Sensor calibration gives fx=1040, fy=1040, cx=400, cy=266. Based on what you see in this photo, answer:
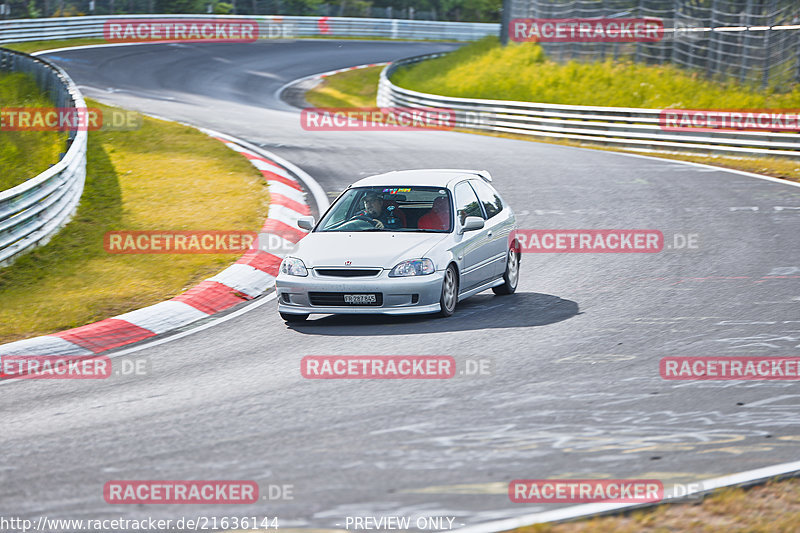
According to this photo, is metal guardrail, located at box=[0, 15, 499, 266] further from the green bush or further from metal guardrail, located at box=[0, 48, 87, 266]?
the green bush

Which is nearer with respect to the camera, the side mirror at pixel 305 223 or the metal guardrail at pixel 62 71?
the side mirror at pixel 305 223

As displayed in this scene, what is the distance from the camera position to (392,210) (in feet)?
35.8

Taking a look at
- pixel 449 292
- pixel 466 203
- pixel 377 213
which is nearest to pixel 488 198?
pixel 466 203

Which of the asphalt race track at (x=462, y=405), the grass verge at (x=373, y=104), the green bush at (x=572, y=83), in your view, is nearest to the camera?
the asphalt race track at (x=462, y=405)

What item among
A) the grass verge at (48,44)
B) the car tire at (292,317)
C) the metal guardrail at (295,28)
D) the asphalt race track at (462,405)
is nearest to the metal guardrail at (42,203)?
the asphalt race track at (462,405)

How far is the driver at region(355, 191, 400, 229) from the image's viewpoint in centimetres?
1078

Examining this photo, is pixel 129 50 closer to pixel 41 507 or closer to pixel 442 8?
pixel 442 8

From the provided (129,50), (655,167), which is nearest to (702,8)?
(655,167)

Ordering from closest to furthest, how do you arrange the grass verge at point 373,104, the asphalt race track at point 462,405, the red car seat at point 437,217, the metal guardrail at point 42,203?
the asphalt race track at point 462,405, the red car seat at point 437,217, the metal guardrail at point 42,203, the grass verge at point 373,104

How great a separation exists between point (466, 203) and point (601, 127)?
15586mm

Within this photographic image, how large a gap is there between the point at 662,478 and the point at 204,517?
247 centimetres

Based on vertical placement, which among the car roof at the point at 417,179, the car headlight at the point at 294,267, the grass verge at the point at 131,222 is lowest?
the grass verge at the point at 131,222

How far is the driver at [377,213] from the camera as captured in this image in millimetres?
10781

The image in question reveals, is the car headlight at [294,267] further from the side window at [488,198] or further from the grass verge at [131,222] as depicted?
the side window at [488,198]
